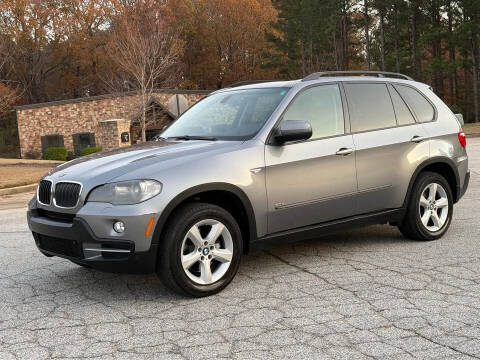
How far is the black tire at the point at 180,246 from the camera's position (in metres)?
4.58

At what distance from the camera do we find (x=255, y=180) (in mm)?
5039

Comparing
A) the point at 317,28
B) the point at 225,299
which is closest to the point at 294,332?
the point at 225,299

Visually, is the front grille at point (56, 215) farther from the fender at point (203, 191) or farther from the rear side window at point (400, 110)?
the rear side window at point (400, 110)

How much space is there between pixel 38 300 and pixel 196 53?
196ft

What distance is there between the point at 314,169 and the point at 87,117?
35554mm

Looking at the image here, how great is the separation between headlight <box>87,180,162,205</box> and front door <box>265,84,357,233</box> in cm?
106

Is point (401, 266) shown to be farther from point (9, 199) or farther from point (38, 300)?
point (9, 199)

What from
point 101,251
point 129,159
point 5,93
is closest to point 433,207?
point 129,159

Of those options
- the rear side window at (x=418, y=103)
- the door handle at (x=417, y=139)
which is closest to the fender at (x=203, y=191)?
the door handle at (x=417, y=139)

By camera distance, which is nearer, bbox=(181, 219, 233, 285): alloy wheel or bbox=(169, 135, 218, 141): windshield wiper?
bbox=(181, 219, 233, 285): alloy wheel

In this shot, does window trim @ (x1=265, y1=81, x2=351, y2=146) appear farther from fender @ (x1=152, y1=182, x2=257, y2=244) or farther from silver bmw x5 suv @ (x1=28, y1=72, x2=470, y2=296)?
fender @ (x1=152, y1=182, x2=257, y2=244)

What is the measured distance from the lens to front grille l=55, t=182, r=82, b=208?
4700 mm

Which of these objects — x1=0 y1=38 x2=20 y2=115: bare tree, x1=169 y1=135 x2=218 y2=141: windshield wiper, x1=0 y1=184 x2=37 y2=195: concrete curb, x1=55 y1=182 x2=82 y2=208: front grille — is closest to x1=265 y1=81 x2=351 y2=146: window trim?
x1=169 y1=135 x2=218 y2=141: windshield wiper

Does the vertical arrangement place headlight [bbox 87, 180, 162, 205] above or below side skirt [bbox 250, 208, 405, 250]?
above
